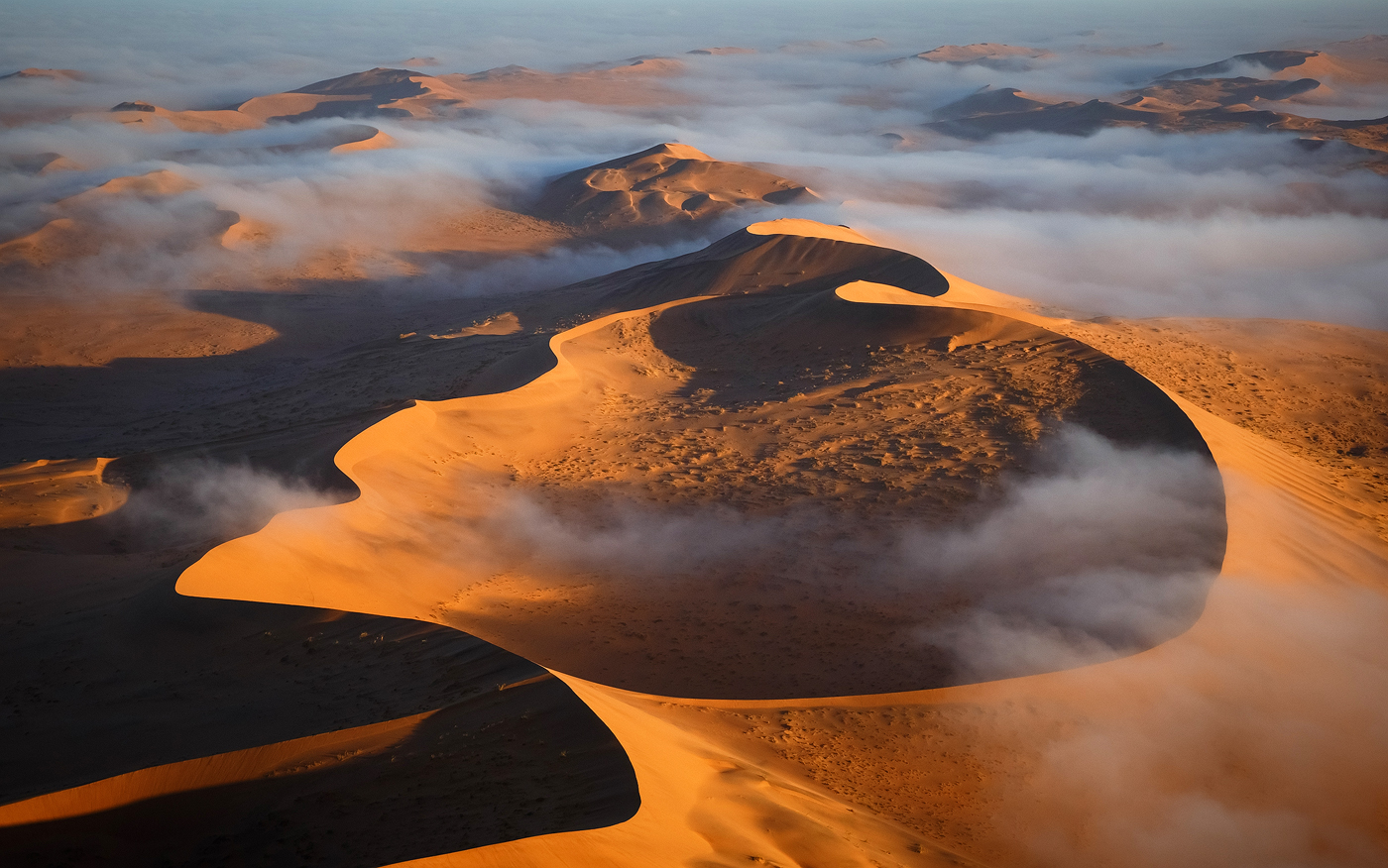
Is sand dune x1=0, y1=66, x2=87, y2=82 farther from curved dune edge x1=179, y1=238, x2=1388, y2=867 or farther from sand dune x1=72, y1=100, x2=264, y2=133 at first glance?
curved dune edge x1=179, y1=238, x2=1388, y2=867

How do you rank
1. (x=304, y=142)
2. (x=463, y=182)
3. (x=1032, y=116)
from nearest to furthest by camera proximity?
1. (x=463, y=182)
2. (x=304, y=142)
3. (x=1032, y=116)

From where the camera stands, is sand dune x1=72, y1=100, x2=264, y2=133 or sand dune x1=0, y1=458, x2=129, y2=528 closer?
sand dune x1=0, y1=458, x2=129, y2=528

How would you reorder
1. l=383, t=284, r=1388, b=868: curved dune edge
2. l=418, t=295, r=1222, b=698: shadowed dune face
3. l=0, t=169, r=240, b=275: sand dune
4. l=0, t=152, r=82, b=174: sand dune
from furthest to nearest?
l=0, t=152, r=82, b=174: sand dune
l=0, t=169, r=240, b=275: sand dune
l=418, t=295, r=1222, b=698: shadowed dune face
l=383, t=284, r=1388, b=868: curved dune edge

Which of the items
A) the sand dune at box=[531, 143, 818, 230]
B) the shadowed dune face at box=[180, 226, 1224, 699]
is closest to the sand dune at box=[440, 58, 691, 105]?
the sand dune at box=[531, 143, 818, 230]

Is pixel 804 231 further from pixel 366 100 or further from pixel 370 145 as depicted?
pixel 366 100

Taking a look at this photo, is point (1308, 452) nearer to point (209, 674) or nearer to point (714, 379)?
point (714, 379)

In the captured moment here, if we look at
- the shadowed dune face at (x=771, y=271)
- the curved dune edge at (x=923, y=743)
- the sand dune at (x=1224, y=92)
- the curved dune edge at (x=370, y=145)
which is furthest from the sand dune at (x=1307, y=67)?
the curved dune edge at (x=923, y=743)

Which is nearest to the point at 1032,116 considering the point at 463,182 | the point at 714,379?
the point at 463,182
